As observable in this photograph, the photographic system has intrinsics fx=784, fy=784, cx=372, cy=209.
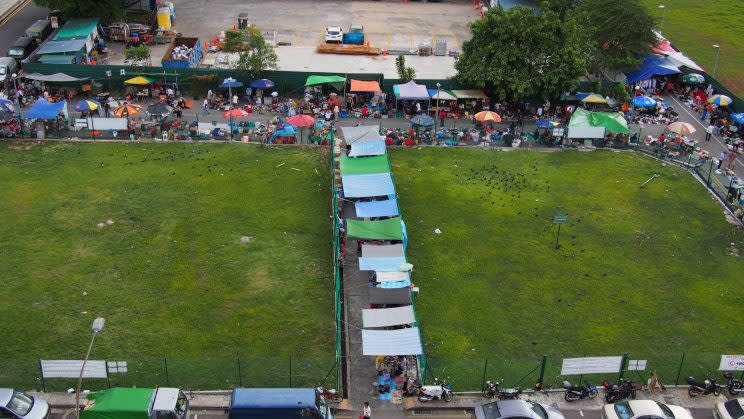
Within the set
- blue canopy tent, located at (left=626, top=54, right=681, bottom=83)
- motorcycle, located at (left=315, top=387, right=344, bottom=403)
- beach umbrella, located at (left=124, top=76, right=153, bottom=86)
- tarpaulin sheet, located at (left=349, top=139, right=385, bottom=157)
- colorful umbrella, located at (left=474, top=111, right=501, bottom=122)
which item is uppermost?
blue canopy tent, located at (left=626, top=54, right=681, bottom=83)

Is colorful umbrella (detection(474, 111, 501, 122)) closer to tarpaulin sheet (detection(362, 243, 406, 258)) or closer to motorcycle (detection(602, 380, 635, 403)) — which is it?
tarpaulin sheet (detection(362, 243, 406, 258))

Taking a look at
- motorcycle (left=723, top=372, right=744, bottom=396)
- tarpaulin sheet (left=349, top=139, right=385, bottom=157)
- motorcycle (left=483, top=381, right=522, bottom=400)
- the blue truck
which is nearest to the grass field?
tarpaulin sheet (left=349, top=139, right=385, bottom=157)

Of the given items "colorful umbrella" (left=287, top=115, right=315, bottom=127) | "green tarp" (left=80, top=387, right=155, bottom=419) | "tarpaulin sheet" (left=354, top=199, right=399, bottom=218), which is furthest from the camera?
"colorful umbrella" (left=287, top=115, right=315, bottom=127)

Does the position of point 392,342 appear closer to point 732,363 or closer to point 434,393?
point 434,393

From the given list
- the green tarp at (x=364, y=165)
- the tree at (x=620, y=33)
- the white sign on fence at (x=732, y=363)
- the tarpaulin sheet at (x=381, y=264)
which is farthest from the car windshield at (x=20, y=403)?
the tree at (x=620, y=33)

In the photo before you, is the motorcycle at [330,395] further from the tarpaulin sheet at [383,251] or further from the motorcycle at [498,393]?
the tarpaulin sheet at [383,251]

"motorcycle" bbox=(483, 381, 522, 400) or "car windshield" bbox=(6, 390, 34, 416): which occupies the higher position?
"car windshield" bbox=(6, 390, 34, 416)

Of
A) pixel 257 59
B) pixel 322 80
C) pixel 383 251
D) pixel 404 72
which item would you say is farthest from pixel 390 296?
pixel 257 59
